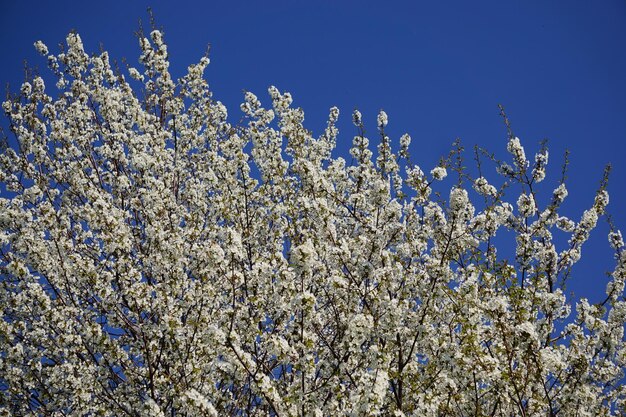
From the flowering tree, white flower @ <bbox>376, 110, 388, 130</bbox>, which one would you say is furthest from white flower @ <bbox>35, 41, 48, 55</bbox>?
white flower @ <bbox>376, 110, 388, 130</bbox>

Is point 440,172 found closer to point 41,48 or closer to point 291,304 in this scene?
point 291,304

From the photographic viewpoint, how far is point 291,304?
7.15 metres

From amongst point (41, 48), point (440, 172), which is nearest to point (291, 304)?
point (440, 172)

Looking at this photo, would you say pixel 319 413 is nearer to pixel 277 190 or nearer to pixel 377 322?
pixel 377 322

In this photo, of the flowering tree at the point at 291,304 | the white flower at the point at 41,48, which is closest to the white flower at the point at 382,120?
the flowering tree at the point at 291,304

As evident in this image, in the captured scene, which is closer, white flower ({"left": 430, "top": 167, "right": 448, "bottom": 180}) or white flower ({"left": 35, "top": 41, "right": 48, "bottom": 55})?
white flower ({"left": 430, "top": 167, "right": 448, "bottom": 180})

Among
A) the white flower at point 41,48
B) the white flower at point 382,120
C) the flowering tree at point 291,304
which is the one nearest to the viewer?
the flowering tree at point 291,304

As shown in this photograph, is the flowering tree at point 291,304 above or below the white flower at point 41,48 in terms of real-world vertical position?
below

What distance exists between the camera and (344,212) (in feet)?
37.9

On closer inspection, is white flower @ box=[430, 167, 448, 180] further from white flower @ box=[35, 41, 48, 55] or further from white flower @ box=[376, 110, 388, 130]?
white flower @ box=[35, 41, 48, 55]

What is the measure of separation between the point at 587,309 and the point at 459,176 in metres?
2.94

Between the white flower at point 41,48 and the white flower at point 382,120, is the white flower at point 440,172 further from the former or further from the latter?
the white flower at point 41,48

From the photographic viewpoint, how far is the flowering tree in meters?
7.48

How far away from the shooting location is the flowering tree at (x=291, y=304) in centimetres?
748
